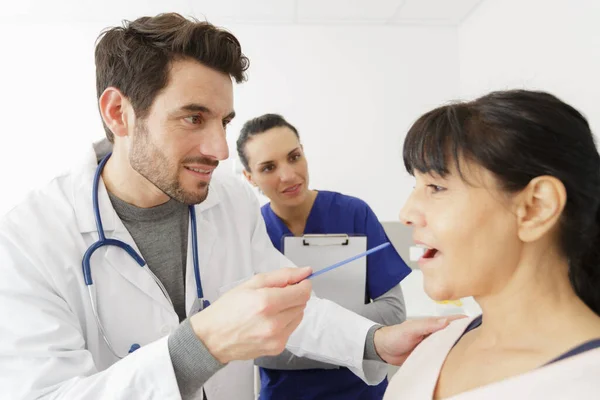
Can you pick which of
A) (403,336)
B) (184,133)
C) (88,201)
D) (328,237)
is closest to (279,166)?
(328,237)

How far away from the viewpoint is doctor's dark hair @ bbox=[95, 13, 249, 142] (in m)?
1.22

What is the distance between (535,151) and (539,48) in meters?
1.74

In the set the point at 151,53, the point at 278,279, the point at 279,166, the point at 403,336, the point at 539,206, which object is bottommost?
the point at 403,336

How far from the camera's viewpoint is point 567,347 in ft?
→ 2.56

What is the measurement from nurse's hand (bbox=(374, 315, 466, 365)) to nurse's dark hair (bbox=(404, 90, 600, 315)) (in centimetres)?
34

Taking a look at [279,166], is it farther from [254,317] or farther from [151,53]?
[254,317]

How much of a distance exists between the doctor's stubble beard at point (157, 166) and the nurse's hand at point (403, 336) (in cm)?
62

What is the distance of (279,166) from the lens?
1.83 metres

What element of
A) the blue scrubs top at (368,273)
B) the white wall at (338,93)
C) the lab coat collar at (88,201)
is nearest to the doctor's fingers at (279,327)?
the lab coat collar at (88,201)

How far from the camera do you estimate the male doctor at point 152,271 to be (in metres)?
0.90

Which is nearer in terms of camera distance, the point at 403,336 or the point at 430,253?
the point at 430,253

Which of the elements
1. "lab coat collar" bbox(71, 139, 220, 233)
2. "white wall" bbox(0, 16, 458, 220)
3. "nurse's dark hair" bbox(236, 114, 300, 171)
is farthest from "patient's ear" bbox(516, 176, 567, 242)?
"white wall" bbox(0, 16, 458, 220)

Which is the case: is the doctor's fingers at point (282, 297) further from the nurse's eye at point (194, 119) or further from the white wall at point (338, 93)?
the white wall at point (338, 93)

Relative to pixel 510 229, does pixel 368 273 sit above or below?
below
